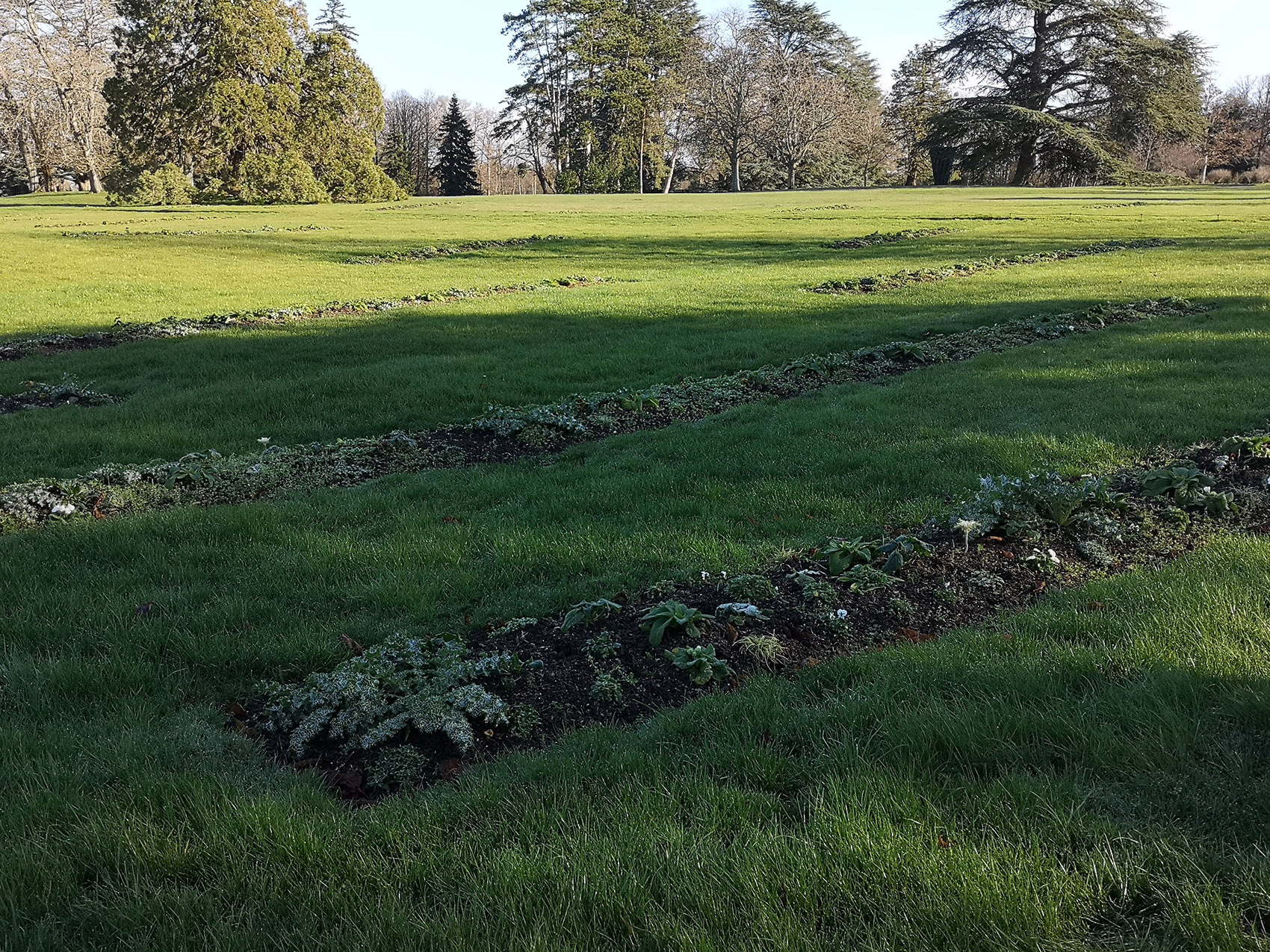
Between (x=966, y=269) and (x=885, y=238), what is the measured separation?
644 cm

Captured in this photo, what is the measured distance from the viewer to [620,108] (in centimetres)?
6181

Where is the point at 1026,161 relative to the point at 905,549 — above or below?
above

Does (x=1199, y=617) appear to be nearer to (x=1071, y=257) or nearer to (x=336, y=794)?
(x=336, y=794)

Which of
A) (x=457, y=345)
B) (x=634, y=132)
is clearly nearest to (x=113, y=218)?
(x=457, y=345)

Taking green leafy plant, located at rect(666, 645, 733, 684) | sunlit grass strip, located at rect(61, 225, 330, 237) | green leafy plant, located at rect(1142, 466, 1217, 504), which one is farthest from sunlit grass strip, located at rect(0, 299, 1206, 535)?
sunlit grass strip, located at rect(61, 225, 330, 237)

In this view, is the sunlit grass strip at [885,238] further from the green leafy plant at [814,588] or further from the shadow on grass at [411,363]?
the green leafy plant at [814,588]

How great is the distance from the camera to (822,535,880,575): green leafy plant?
4047 millimetres

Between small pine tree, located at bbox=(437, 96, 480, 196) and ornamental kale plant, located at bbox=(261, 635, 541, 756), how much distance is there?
228 ft

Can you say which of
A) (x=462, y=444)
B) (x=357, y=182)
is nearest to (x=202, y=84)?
(x=357, y=182)

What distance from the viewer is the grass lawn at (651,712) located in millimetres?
1994

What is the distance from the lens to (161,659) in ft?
11.3

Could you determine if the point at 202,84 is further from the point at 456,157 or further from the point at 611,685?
the point at 611,685

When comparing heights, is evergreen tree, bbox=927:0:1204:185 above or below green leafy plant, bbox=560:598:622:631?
above

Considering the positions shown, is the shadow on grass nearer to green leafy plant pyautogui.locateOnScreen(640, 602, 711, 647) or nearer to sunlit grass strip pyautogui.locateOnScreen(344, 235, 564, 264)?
green leafy plant pyautogui.locateOnScreen(640, 602, 711, 647)
